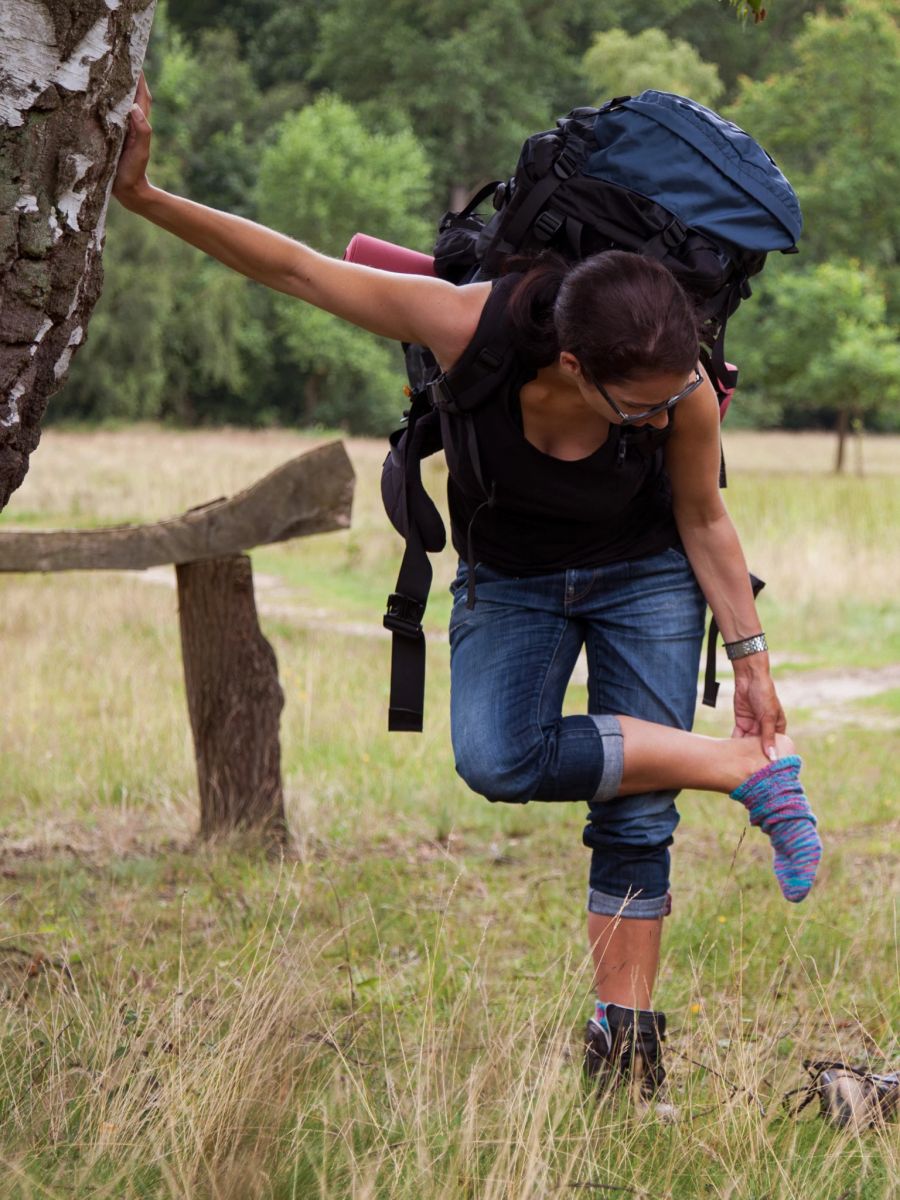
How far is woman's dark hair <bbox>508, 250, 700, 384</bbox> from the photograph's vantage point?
2766 mm

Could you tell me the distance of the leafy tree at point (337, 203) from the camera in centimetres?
4188

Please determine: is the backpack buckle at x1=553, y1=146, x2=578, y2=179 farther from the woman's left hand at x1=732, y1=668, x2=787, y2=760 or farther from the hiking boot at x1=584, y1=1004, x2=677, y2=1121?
the hiking boot at x1=584, y1=1004, x2=677, y2=1121

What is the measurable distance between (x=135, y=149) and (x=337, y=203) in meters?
41.6

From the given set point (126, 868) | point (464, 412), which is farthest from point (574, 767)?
point (126, 868)

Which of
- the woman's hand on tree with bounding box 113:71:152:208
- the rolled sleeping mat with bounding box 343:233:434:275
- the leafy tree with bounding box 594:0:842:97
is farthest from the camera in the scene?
the leafy tree with bounding box 594:0:842:97

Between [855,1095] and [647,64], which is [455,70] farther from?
[855,1095]

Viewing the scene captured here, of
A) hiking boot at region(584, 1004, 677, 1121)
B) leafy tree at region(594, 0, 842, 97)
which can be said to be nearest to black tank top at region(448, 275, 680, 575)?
hiking boot at region(584, 1004, 677, 1121)

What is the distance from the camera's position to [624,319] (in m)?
2.76

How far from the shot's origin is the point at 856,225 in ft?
121

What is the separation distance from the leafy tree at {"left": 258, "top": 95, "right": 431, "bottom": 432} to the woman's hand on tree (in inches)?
1529

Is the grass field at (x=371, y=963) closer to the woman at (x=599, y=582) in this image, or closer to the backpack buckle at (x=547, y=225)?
the woman at (x=599, y=582)

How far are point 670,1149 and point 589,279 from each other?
1.61m

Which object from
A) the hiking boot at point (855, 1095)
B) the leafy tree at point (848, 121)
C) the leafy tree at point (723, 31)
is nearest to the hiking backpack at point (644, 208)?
the hiking boot at point (855, 1095)

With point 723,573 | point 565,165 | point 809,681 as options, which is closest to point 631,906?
point 723,573
